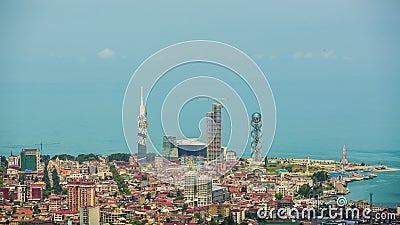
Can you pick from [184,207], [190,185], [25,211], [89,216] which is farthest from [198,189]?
[25,211]

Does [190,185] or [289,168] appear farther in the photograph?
[289,168]

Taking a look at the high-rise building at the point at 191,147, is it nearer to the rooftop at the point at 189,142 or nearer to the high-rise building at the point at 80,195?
the rooftop at the point at 189,142

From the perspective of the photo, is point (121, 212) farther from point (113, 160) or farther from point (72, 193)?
point (113, 160)

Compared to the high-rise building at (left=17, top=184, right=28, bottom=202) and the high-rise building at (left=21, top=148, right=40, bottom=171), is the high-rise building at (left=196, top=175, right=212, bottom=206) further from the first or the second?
the high-rise building at (left=21, top=148, right=40, bottom=171)

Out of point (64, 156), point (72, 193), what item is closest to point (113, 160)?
point (64, 156)

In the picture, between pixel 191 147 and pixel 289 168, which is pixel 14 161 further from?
pixel 289 168

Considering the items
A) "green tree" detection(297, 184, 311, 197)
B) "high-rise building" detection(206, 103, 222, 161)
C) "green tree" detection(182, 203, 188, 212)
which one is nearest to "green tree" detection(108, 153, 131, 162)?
"high-rise building" detection(206, 103, 222, 161)
